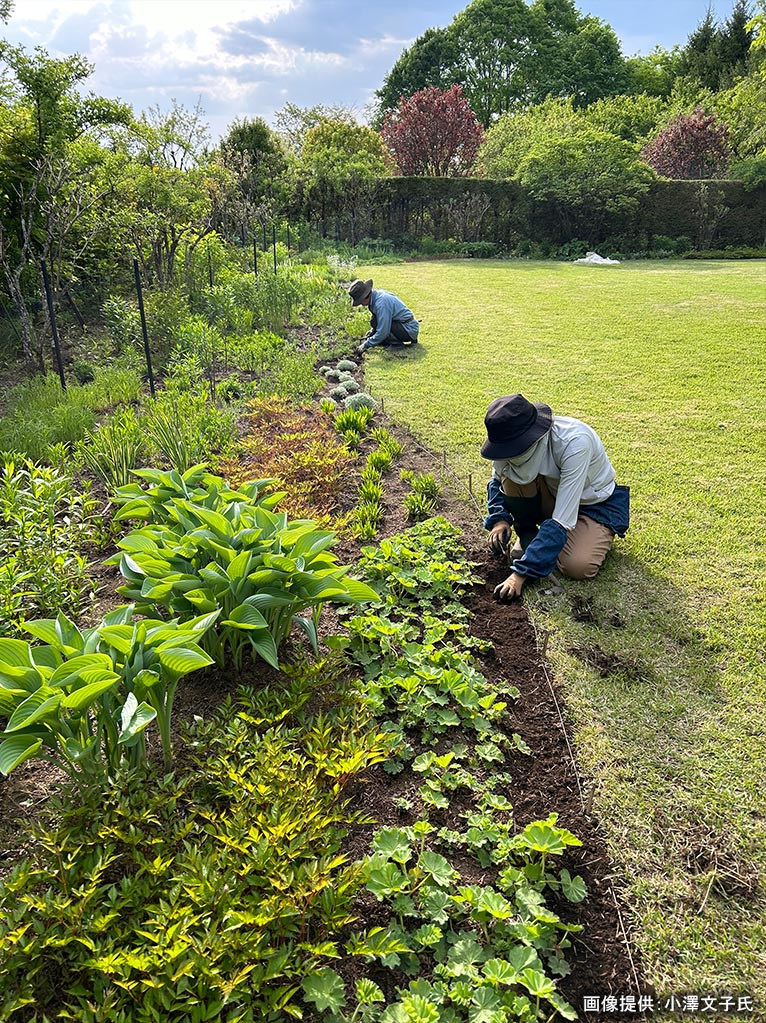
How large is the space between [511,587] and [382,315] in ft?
17.1

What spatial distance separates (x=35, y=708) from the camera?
1582 millimetres

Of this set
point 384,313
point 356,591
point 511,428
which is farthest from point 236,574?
point 384,313

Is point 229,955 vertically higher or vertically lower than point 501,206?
lower

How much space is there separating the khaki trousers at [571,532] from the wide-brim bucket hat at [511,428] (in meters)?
0.37

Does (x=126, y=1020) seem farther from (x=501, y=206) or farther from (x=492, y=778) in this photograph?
(x=501, y=206)

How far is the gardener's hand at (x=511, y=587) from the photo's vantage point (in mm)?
2994

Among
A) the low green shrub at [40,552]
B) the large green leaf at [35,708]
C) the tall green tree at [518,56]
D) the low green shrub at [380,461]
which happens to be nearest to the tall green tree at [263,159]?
the low green shrub at [380,461]

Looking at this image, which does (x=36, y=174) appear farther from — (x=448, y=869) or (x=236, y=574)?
(x=448, y=869)

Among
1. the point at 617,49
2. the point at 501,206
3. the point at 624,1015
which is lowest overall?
the point at 624,1015

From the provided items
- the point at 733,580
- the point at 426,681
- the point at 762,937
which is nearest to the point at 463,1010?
the point at 762,937

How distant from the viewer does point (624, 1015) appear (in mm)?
1531

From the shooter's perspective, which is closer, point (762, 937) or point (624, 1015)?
point (624, 1015)

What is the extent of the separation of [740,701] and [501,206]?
63.5ft

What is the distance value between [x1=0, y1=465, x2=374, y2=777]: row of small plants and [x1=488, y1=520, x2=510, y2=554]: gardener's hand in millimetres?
1087
